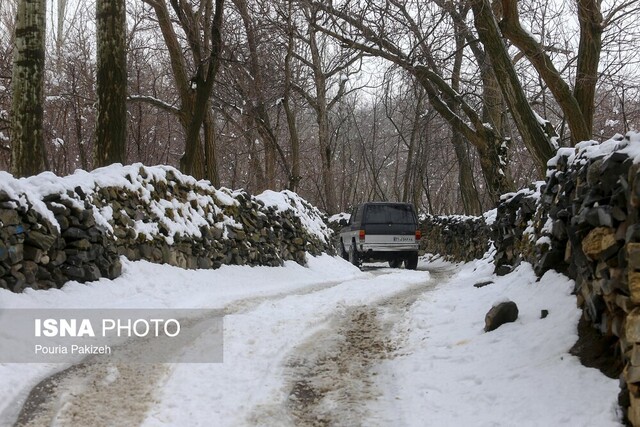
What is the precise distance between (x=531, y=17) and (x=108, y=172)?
10346 millimetres

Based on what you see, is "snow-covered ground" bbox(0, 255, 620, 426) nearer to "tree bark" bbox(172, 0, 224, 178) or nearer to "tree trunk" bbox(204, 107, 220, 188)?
"tree bark" bbox(172, 0, 224, 178)

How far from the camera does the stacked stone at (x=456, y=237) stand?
16.7m

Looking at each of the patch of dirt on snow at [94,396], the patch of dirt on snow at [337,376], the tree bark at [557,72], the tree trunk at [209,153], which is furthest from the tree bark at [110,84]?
the tree bark at [557,72]

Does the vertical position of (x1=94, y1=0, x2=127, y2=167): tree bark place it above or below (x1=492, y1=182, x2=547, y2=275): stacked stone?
above

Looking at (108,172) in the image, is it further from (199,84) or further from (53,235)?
(199,84)

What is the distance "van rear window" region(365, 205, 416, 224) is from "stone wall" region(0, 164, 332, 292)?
3549 millimetres

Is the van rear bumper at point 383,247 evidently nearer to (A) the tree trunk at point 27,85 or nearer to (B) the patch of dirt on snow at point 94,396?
(A) the tree trunk at point 27,85

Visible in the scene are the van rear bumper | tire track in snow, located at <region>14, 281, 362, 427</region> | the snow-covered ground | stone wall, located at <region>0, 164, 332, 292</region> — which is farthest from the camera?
the van rear bumper

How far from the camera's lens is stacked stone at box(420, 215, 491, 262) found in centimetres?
1669

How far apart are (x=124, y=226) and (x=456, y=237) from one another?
14.3 metres

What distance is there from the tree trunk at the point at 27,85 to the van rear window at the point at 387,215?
10247 millimetres

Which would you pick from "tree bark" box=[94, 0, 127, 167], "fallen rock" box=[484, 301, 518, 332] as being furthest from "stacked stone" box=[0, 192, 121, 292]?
"fallen rock" box=[484, 301, 518, 332]

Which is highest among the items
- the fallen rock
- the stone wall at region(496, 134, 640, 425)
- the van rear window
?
the van rear window

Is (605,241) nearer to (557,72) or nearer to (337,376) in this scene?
(337,376)
